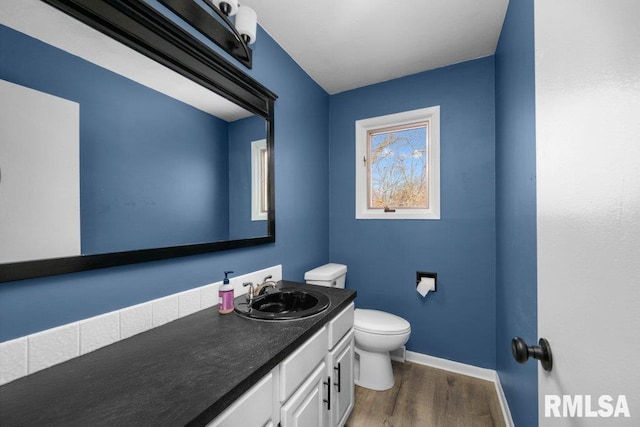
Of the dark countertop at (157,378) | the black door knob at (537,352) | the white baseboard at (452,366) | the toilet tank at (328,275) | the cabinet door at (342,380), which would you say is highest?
the black door knob at (537,352)

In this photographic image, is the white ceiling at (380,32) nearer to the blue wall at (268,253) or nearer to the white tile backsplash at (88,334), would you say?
the blue wall at (268,253)

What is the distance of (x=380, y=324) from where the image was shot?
6.09ft

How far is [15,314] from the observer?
695 mm

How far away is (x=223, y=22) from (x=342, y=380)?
2068mm

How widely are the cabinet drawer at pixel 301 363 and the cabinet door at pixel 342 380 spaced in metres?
0.16

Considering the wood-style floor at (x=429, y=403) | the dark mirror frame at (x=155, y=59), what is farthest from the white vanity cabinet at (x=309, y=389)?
the dark mirror frame at (x=155, y=59)

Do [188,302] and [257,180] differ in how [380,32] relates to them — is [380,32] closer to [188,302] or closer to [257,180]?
[257,180]

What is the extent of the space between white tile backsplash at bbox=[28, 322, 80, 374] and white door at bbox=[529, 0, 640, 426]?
4.20 feet

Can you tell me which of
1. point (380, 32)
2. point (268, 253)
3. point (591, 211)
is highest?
point (380, 32)

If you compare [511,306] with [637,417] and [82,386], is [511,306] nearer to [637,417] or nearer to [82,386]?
[637,417]

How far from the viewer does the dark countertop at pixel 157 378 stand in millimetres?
560

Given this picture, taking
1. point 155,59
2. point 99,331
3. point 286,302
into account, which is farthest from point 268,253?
point 155,59

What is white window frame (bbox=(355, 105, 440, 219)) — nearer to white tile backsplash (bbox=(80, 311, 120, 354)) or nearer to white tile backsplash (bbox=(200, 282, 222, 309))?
white tile backsplash (bbox=(200, 282, 222, 309))

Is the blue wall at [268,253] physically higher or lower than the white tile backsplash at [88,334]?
higher
